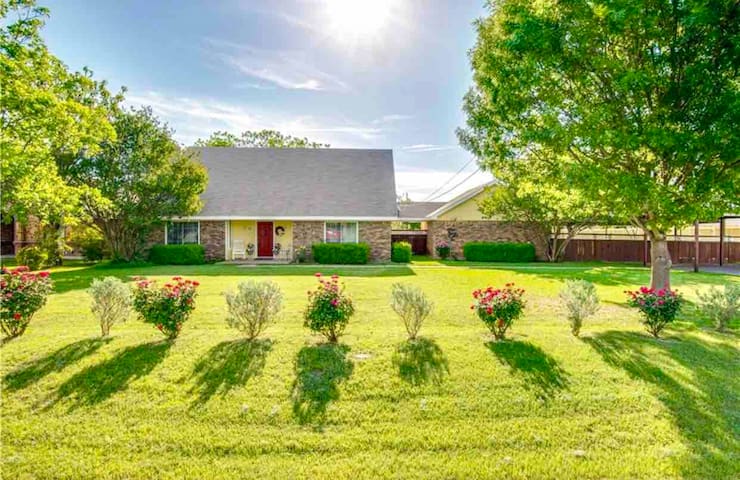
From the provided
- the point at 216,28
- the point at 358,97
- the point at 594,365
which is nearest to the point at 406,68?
the point at 358,97

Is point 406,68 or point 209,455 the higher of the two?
point 406,68

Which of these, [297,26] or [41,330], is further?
[297,26]

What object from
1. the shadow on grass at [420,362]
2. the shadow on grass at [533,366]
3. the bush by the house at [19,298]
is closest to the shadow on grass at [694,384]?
the shadow on grass at [533,366]

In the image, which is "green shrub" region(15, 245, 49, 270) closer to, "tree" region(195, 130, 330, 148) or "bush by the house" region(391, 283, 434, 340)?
"bush by the house" region(391, 283, 434, 340)

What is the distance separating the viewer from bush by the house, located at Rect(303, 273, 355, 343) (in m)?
5.95

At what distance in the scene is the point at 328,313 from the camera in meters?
5.95

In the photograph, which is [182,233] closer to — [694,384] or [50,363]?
[50,363]

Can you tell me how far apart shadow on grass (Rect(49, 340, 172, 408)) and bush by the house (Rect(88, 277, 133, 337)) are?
36.2 inches

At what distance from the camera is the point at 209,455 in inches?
145

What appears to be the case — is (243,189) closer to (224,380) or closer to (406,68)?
(406,68)

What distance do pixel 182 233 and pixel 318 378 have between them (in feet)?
Result: 58.3

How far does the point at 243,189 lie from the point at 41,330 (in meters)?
15.2

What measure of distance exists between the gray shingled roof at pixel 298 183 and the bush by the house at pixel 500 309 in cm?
1372

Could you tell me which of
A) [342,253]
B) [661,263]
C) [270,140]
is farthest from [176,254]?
[270,140]
